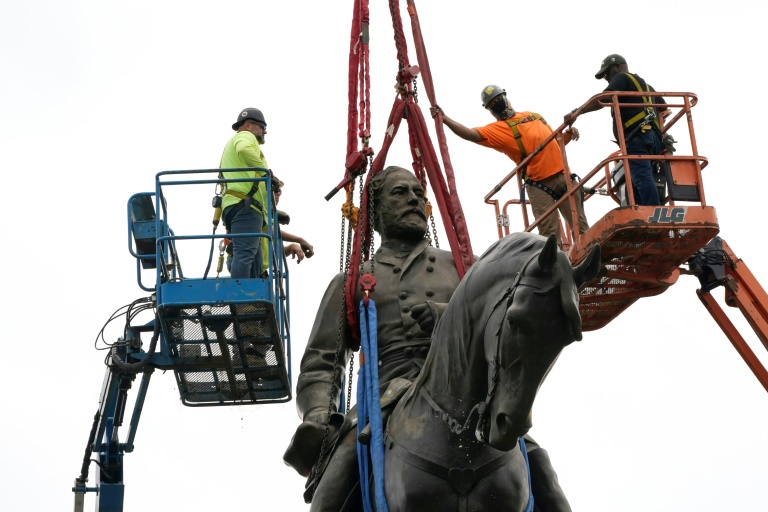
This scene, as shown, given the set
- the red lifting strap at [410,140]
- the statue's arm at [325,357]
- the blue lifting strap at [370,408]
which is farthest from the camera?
the red lifting strap at [410,140]

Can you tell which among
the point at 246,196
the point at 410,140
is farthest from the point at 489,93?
the point at 410,140

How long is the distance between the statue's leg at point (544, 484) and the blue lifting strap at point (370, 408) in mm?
1194

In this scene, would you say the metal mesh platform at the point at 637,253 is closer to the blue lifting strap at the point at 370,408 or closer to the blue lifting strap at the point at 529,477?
the blue lifting strap at the point at 370,408

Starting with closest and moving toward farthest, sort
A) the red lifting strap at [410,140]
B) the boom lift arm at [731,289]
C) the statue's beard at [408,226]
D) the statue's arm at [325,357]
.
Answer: the statue's arm at [325,357] < the red lifting strap at [410,140] < the statue's beard at [408,226] < the boom lift arm at [731,289]

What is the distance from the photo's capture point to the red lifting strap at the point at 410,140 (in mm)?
13766

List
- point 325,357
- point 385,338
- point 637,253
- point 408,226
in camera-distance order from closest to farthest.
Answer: point 385,338 < point 325,357 < point 408,226 < point 637,253

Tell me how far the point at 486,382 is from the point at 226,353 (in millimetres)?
9318

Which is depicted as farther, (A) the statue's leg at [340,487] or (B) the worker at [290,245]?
(B) the worker at [290,245]

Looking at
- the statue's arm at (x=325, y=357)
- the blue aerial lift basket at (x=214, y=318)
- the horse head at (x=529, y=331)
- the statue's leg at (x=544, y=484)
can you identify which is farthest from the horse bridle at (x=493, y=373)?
the blue aerial lift basket at (x=214, y=318)

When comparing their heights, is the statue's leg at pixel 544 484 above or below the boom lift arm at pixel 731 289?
below

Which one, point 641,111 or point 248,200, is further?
point 641,111

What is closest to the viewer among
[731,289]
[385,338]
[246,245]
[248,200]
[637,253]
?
[385,338]

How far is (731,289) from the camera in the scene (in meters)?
22.8

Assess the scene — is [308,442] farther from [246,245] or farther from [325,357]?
[246,245]
